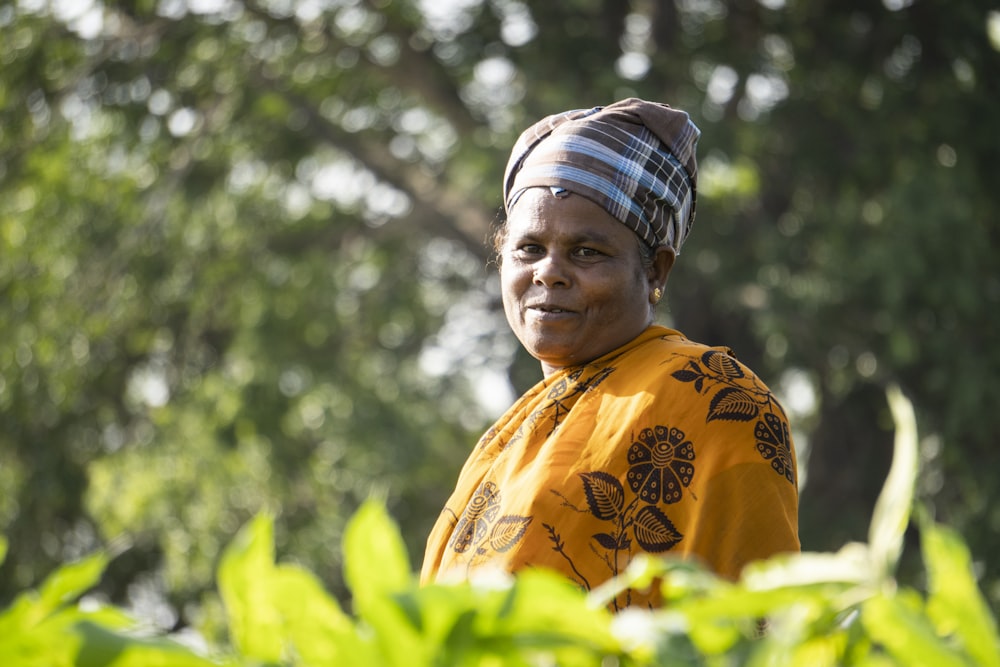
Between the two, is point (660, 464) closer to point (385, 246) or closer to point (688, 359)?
point (688, 359)

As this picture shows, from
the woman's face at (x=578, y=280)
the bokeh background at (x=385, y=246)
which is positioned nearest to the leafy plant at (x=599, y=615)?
the woman's face at (x=578, y=280)

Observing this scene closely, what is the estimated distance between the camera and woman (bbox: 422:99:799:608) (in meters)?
1.45

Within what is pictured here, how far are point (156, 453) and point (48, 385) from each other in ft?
3.22

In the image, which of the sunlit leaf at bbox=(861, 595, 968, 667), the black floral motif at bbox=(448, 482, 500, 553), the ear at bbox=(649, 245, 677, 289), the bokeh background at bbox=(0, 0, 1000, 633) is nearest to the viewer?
the sunlit leaf at bbox=(861, 595, 968, 667)

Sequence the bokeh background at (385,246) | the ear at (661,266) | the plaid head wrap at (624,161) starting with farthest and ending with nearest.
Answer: the bokeh background at (385,246), the ear at (661,266), the plaid head wrap at (624,161)

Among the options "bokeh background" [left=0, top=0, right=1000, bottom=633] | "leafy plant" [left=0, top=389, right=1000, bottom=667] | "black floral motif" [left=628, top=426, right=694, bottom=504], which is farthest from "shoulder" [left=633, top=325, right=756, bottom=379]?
"bokeh background" [left=0, top=0, right=1000, bottom=633]

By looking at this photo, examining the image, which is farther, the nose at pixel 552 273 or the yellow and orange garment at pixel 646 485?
the nose at pixel 552 273

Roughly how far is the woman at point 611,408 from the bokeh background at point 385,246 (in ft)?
17.0

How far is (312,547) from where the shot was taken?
7.92 metres

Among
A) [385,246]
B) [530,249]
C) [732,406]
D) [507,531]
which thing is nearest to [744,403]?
[732,406]

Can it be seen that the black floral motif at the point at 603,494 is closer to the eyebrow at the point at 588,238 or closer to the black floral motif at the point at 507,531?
the black floral motif at the point at 507,531

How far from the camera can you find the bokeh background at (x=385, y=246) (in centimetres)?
721

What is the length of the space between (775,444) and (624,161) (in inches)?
19.8

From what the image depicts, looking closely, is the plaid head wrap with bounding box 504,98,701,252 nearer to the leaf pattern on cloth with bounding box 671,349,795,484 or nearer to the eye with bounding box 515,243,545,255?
the eye with bounding box 515,243,545,255
